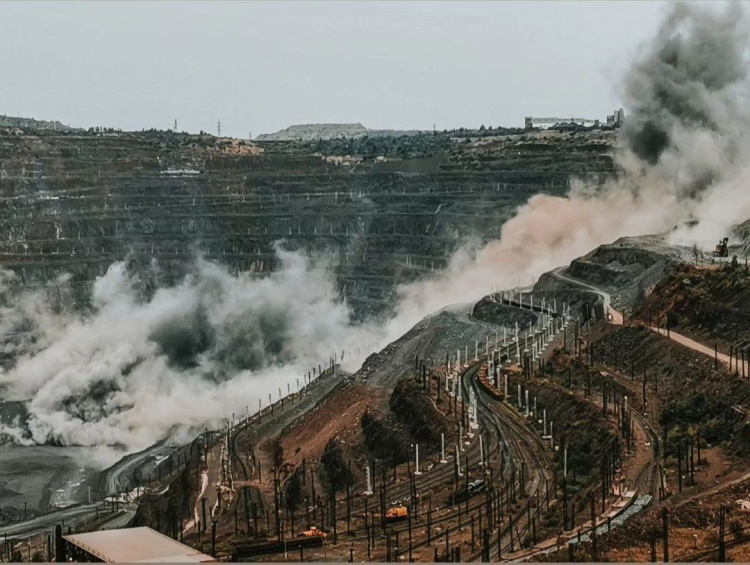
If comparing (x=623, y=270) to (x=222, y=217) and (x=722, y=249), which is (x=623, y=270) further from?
(x=222, y=217)

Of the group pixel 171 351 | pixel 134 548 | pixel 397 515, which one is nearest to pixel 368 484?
pixel 397 515

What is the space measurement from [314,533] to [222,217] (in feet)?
411

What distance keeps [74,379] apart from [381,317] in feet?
116

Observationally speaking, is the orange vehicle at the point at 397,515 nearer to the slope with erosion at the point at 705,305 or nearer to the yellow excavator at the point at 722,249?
the slope with erosion at the point at 705,305

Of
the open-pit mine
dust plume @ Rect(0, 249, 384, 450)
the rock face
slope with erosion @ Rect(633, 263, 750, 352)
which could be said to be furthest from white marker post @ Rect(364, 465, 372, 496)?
the rock face

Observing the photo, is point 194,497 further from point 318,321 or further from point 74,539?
point 318,321

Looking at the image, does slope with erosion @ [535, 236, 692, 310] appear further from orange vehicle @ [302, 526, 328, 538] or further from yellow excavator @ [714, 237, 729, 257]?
orange vehicle @ [302, 526, 328, 538]

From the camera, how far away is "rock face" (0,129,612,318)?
180m

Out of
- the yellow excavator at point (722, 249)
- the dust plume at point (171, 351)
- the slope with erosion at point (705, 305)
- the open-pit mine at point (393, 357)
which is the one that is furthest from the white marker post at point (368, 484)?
the dust plume at point (171, 351)

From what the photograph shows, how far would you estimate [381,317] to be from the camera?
562 ft

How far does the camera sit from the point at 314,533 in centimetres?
7100

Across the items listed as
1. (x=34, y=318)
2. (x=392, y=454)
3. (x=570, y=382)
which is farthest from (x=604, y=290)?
(x=34, y=318)

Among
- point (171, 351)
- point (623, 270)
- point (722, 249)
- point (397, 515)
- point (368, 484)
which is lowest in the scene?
point (397, 515)

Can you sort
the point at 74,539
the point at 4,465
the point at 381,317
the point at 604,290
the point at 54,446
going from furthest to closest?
the point at 381,317
the point at 54,446
the point at 4,465
the point at 604,290
the point at 74,539
